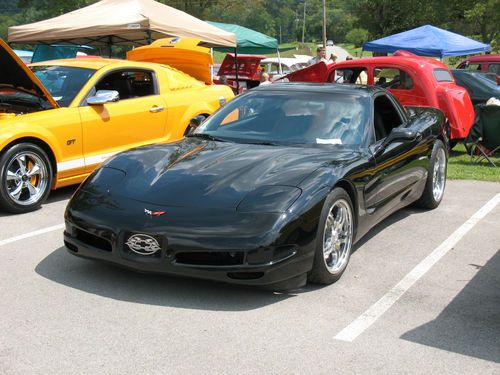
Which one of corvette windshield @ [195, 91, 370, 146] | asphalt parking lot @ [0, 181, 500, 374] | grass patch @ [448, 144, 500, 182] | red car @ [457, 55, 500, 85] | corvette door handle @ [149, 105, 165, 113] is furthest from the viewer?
red car @ [457, 55, 500, 85]

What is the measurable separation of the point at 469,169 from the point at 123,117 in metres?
5.15

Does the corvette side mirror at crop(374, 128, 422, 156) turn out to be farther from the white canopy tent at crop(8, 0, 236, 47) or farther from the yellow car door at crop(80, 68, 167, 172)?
the white canopy tent at crop(8, 0, 236, 47)

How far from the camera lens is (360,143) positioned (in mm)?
5188

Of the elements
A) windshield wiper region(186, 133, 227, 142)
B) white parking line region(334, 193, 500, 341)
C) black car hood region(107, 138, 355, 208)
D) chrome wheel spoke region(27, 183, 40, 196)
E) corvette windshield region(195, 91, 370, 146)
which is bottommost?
white parking line region(334, 193, 500, 341)

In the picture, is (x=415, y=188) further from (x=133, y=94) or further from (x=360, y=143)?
(x=133, y=94)

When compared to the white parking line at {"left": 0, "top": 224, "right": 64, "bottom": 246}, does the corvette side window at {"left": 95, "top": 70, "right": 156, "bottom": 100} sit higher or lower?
higher

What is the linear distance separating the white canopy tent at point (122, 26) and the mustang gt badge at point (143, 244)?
923 centimetres

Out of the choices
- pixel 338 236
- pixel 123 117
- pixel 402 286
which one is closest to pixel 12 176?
pixel 123 117

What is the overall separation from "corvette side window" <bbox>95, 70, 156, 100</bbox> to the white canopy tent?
15.9 feet

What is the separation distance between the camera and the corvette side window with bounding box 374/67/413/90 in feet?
35.5

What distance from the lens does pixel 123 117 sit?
7500mm

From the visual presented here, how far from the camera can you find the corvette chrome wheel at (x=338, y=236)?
4.40 m

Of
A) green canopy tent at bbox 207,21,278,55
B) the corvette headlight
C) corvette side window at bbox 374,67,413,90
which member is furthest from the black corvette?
green canopy tent at bbox 207,21,278,55

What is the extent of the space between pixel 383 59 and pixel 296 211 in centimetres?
736
